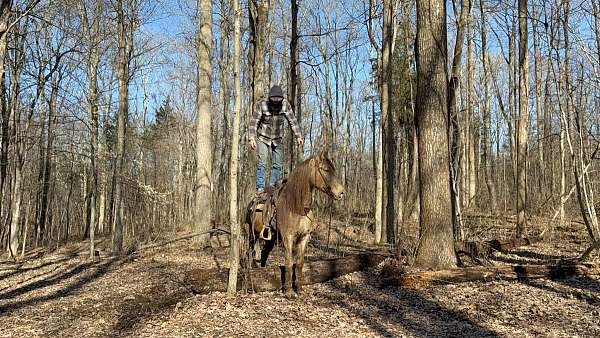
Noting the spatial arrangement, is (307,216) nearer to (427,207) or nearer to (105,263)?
(427,207)

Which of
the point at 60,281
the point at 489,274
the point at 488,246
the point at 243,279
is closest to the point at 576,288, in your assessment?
the point at 489,274

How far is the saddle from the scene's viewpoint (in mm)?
6887

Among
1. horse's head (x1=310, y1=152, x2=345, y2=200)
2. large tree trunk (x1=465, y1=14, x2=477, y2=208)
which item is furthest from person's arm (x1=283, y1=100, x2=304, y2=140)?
large tree trunk (x1=465, y1=14, x2=477, y2=208)

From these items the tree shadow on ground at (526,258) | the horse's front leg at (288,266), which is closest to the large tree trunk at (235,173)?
the horse's front leg at (288,266)

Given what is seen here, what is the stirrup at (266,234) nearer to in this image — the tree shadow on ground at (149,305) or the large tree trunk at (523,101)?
the tree shadow on ground at (149,305)

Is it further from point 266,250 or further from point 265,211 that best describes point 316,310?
point 266,250

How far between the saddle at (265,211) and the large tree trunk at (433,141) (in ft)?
7.66

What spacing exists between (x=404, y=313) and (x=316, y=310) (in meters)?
1.04

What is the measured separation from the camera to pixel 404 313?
18.0 feet

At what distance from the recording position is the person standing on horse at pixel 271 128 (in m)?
7.13

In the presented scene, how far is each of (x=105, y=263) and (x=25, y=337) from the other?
5.86 metres

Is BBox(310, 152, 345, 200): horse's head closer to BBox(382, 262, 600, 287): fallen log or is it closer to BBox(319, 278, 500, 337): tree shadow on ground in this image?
BBox(319, 278, 500, 337): tree shadow on ground

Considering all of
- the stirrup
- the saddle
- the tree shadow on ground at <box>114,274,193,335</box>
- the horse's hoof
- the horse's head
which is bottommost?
the tree shadow on ground at <box>114,274,193,335</box>

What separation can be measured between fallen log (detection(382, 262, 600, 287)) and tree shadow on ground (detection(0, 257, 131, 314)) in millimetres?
5197
